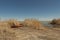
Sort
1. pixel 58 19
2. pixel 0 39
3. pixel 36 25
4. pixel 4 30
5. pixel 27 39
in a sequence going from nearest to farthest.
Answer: pixel 0 39, pixel 27 39, pixel 4 30, pixel 36 25, pixel 58 19

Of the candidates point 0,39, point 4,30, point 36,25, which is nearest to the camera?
point 0,39

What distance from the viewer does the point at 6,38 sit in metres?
6.99

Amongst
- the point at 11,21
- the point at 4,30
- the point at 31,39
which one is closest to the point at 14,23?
the point at 11,21

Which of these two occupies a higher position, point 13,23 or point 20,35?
point 13,23

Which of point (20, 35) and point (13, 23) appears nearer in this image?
point (20, 35)

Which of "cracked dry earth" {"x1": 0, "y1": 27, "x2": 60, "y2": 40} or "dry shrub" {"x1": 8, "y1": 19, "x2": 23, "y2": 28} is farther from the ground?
"dry shrub" {"x1": 8, "y1": 19, "x2": 23, "y2": 28}

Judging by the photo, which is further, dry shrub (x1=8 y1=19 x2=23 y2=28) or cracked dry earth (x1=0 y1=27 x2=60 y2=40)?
dry shrub (x1=8 y1=19 x2=23 y2=28)

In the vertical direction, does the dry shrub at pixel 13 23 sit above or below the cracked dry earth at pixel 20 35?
above

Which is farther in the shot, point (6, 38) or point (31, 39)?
point (31, 39)

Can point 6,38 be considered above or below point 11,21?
below

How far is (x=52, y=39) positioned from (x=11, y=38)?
86.9 inches

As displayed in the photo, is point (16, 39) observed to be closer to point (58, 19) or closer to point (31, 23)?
point (31, 23)

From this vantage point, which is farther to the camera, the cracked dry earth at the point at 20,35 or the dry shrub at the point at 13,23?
the dry shrub at the point at 13,23

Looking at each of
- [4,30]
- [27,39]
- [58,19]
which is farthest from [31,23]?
[58,19]
